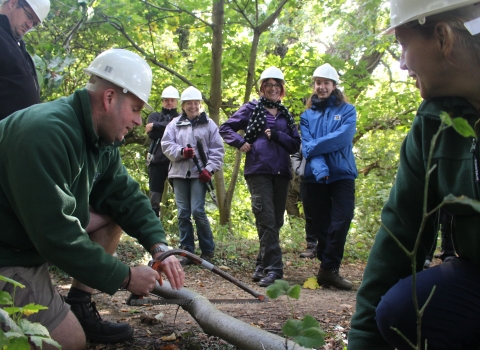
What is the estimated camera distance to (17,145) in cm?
248

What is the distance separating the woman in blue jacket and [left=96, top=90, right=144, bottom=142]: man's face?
3.03 metres

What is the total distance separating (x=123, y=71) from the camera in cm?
296

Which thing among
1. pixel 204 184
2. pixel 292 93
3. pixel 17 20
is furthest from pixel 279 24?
pixel 17 20

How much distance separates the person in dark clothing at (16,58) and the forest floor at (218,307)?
1.80m

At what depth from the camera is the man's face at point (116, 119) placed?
2879mm

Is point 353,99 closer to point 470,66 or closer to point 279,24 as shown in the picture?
point 279,24

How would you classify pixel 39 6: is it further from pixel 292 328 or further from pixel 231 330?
pixel 292 328

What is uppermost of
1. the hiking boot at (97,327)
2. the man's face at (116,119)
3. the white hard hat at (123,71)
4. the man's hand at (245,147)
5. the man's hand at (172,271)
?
the white hard hat at (123,71)

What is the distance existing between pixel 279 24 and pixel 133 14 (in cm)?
610

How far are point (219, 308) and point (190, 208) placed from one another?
3.14 m

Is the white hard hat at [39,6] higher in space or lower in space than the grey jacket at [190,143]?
higher

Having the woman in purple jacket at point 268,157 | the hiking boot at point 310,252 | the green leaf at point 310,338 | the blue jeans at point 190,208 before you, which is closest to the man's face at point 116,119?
the green leaf at point 310,338

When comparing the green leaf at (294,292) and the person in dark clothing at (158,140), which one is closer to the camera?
the green leaf at (294,292)

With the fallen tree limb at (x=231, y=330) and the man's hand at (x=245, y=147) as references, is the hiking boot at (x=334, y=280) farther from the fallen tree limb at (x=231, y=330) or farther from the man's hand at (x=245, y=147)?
the fallen tree limb at (x=231, y=330)
